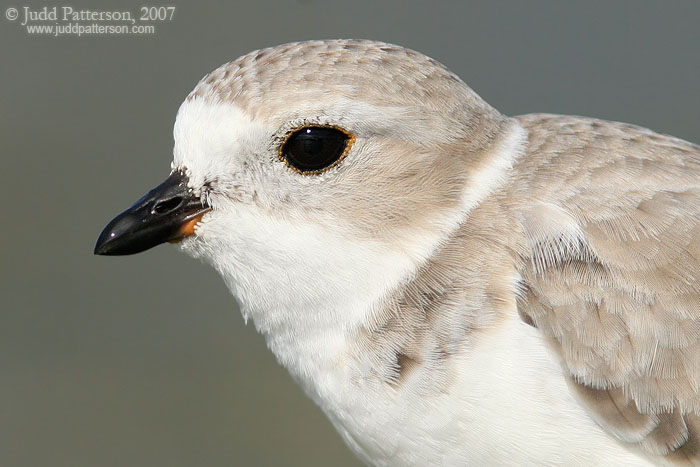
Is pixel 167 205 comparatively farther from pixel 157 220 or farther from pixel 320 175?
pixel 320 175

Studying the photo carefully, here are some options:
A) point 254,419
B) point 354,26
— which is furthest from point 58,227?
point 354,26

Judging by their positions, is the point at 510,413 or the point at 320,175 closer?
the point at 510,413

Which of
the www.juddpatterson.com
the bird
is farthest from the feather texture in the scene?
the www.juddpatterson.com

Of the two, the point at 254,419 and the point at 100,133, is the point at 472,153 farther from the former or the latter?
the point at 100,133

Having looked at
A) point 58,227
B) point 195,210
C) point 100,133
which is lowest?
point 58,227

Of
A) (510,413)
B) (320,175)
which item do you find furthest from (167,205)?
(510,413)

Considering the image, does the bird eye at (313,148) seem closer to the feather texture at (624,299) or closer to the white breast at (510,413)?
the feather texture at (624,299)

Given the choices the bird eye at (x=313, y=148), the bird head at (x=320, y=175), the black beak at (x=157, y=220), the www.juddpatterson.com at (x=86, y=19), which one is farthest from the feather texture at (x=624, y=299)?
the www.juddpatterson.com at (x=86, y=19)
